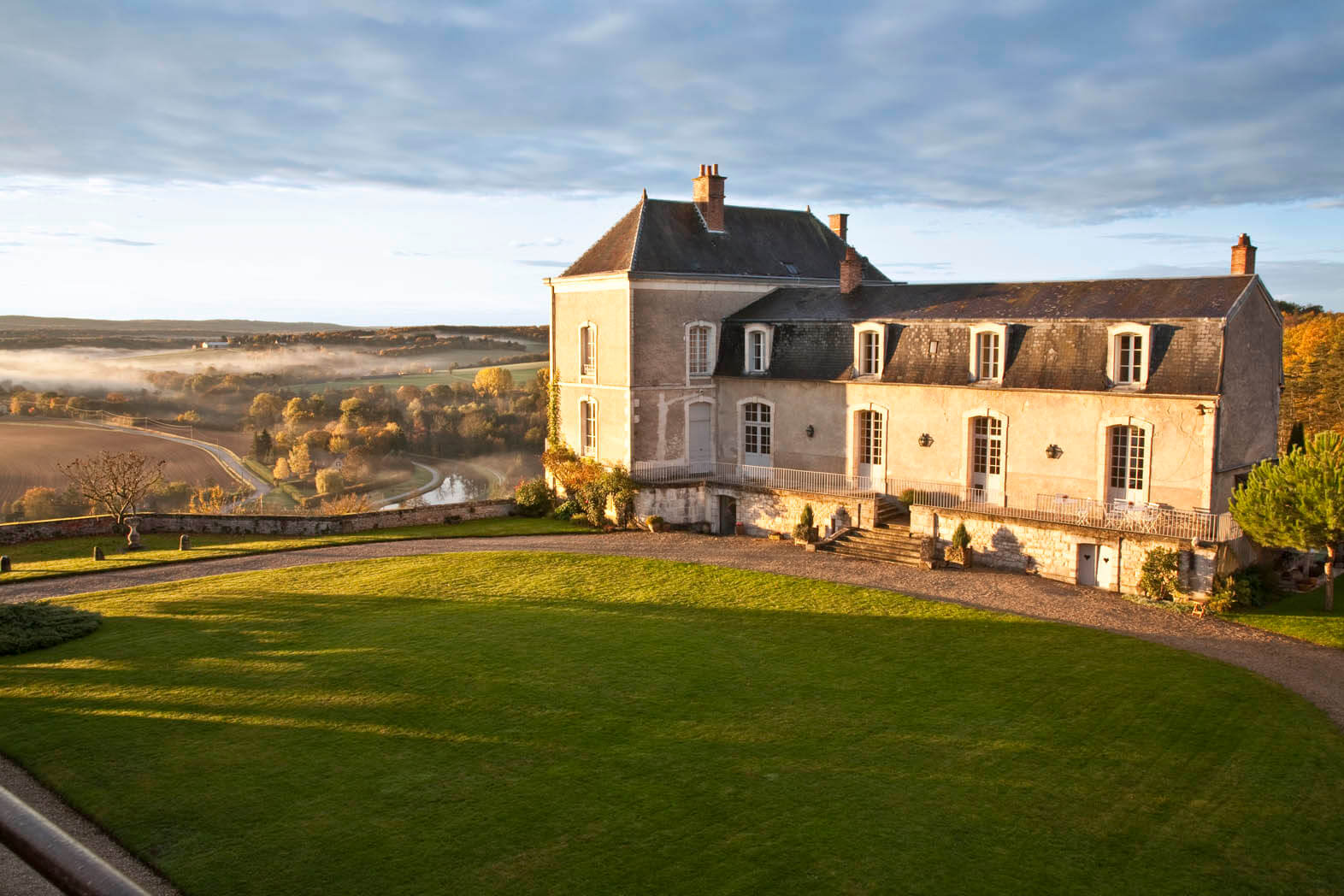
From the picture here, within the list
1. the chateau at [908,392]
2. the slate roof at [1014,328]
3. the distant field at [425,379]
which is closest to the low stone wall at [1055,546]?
the chateau at [908,392]

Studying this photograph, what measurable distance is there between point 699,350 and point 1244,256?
45.6 feet

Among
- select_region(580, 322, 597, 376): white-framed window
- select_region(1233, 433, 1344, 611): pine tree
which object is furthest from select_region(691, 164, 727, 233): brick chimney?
select_region(1233, 433, 1344, 611): pine tree

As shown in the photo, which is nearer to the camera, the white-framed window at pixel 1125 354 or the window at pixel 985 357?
the white-framed window at pixel 1125 354

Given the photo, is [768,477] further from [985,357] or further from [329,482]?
[329,482]

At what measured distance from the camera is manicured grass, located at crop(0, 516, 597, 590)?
862 inches

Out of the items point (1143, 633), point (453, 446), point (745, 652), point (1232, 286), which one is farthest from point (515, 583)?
point (453, 446)

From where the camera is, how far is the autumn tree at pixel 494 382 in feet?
204

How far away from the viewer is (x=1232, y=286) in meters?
19.8

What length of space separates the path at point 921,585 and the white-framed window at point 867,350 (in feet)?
17.0

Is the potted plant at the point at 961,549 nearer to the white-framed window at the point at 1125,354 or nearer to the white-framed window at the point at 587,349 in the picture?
the white-framed window at the point at 1125,354

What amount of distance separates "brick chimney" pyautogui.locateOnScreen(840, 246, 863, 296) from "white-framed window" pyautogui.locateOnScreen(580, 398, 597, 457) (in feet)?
27.1

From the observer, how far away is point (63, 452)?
137ft

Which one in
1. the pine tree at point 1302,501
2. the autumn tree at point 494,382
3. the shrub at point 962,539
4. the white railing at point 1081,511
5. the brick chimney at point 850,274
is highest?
the brick chimney at point 850,274

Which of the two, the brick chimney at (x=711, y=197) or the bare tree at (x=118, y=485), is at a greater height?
the brick chimney at (x=711, y=197)
